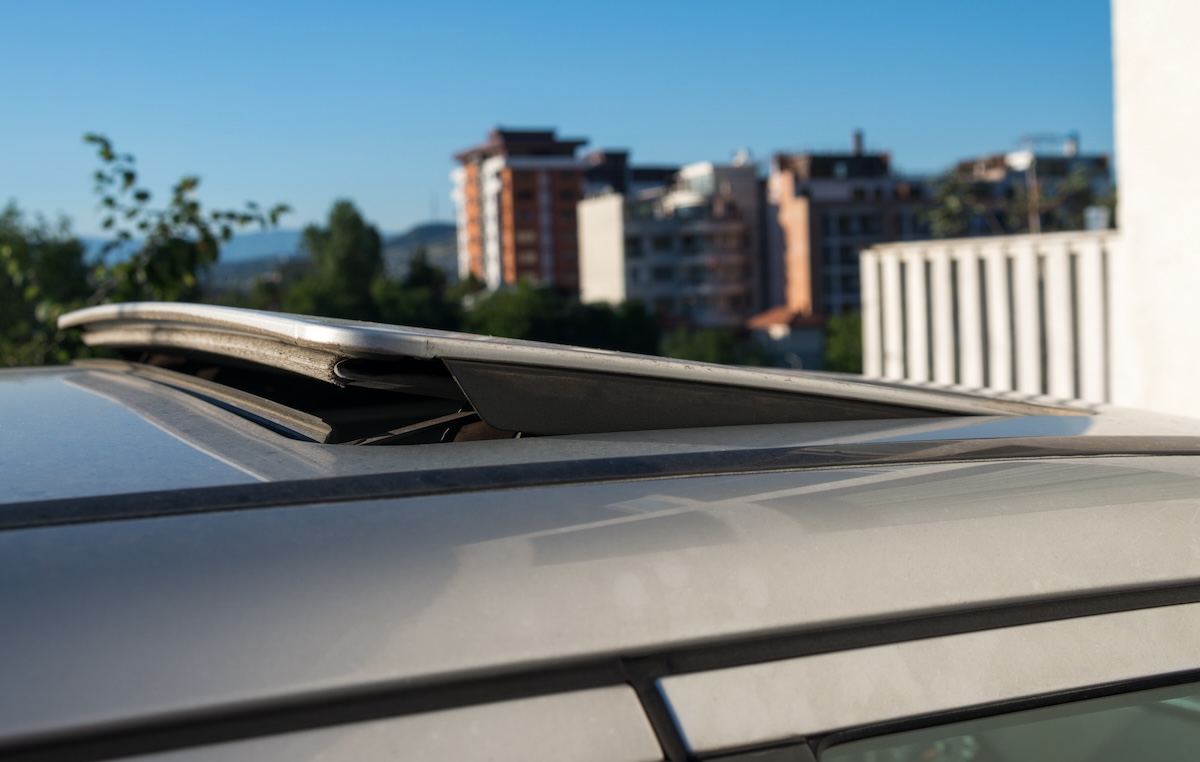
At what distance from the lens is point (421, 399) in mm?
1624

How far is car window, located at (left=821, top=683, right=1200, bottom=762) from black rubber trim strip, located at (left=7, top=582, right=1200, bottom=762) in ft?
0.05

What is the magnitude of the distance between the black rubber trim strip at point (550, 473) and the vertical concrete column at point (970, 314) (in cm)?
707

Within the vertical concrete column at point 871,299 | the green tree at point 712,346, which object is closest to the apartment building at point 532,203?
the green tree at point 712,346

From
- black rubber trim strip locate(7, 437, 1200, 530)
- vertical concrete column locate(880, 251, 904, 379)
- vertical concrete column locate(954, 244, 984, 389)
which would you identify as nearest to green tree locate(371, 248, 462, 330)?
vertical concrete column locate(880, 251, 904, 379)

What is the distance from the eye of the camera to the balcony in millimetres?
6820

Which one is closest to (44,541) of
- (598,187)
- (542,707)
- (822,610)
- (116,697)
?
(116,697)

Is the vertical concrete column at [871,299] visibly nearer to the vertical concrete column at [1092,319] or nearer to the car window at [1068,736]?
the vertical concrete column at [1092,319]

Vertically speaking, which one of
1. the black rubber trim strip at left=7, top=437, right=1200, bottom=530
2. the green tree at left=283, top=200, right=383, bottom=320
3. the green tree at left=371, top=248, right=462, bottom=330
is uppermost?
the green tree at left=283, top=200, right=383, bottom=320

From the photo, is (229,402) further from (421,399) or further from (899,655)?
(899,655)

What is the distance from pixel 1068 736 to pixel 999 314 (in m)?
7.26

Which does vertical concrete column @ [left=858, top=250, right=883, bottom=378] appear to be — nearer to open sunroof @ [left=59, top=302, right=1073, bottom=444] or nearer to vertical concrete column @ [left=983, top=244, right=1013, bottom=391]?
vertical concrete column @ [left=983, top=244, right=1013, bottom=391]

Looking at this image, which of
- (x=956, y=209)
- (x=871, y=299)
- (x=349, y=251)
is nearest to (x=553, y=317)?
(x=956, y=209)

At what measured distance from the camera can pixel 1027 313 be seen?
743 centimetres

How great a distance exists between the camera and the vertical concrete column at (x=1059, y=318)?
7035 millimetres
